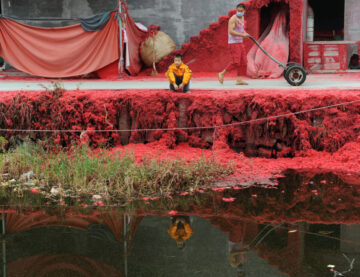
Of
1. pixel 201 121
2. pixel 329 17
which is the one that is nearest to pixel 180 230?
pixel 201 121

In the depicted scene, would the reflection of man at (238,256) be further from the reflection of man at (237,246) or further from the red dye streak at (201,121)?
the red dye streak at (201,121)

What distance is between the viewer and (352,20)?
43.1ft

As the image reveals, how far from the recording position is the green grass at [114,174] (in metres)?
6.34

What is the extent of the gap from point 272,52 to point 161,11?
3.36 metres

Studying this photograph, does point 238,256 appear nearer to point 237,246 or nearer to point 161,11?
point 237,246

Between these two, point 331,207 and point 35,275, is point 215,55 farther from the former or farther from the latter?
point 35,275

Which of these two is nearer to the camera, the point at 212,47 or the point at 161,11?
the point at 212,47

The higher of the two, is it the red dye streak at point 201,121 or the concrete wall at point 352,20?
the concrete wall at point 352,20

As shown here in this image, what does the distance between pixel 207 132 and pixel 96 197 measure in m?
2.63

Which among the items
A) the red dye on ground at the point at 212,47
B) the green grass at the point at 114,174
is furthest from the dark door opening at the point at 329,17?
Answer: the green grass at the point at 114,174

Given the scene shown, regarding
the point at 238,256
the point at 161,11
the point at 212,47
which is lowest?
the point at 238,256

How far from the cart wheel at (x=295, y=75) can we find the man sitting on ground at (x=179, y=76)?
2.02m

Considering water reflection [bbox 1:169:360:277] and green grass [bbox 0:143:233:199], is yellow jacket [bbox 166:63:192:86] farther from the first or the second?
water reflection [bbox 1:169:360:277]

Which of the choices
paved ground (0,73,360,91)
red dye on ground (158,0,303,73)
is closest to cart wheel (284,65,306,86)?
paved ground (0,73,360,91)
